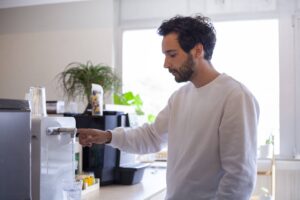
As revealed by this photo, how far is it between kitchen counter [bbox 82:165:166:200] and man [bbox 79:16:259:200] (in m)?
0.28

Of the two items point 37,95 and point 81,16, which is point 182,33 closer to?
point 37,95

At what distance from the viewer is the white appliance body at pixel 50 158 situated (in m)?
1.27

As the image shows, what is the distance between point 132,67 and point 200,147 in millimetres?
2942

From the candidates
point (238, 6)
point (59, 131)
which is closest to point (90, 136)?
point (59, 131)

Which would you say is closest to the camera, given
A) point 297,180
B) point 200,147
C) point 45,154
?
point 45,154

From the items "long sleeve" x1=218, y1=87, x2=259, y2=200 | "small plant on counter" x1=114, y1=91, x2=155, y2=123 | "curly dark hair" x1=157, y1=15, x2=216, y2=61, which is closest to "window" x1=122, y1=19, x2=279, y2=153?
"small plant on counter" x1=114, y1=91, x2=155, y2=123

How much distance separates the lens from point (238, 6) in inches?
152

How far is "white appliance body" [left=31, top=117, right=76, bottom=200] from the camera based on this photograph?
1273 mm

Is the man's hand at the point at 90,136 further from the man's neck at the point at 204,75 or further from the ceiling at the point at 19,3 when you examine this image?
the ceiling at the point at 19,3

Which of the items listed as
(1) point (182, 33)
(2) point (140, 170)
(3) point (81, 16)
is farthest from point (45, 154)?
(3) point (81, 16)

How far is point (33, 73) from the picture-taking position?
15.1 ft

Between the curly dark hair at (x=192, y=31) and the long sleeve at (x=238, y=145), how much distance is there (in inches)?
10.6

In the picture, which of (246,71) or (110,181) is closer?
(110,181)

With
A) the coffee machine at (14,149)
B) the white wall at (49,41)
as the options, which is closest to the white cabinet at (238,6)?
the white wall at (49,41)
